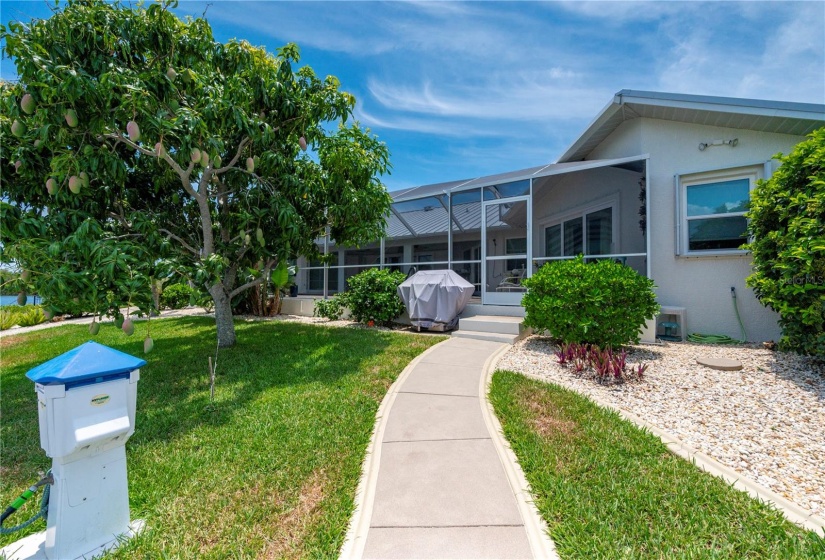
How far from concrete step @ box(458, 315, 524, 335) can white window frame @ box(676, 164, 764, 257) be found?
12.7ft

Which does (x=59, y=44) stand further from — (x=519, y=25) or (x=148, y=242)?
(x=519, y=25)

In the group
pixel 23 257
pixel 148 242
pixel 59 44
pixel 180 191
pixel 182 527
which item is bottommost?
pixel 182 527

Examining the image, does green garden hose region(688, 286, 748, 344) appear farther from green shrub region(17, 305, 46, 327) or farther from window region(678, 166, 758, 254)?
green shrub region(17, 305, 46, 327)

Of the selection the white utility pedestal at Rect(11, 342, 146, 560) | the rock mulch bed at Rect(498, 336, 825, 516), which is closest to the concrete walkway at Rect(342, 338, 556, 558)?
the white utility pedestal at Rect(11, 342, 146, 560)

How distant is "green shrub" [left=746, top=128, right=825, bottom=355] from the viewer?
4.70m

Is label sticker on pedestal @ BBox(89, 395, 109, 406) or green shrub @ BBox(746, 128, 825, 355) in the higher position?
green shrub @ BBox(746, 128, 825, 355)

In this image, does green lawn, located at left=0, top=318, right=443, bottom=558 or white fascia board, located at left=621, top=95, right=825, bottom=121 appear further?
white fascia board, located at left=621, top=95, right=825, bottom=121

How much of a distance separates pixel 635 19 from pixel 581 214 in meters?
5.00

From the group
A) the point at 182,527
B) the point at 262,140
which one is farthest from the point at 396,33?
the point at 182,527

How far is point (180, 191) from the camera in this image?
7.07 meters

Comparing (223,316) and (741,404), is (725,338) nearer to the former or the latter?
(741,404)

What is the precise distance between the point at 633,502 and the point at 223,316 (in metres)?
7.42

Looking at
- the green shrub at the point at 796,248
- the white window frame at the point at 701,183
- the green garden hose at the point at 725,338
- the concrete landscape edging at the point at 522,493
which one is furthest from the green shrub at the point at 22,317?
the green shrub at the point at 796,248

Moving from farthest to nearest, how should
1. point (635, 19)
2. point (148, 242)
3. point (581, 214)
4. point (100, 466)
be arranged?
point (581, 214) → point (635, 19) → point (148, 242) → point (100, 466)
